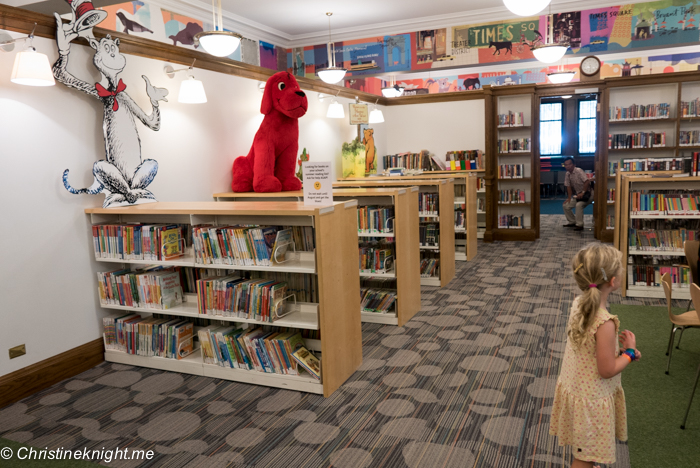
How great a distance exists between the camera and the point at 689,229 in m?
5.05

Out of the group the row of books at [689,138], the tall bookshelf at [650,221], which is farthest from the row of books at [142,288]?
the row of books at [689,138]

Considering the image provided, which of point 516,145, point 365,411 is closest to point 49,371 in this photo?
point 365,411

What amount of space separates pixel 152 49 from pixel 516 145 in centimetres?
636

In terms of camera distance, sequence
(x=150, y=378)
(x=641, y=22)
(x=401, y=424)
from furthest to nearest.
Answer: (x=641, y=22) → (x=150, y=378) → (x=401, y=424)

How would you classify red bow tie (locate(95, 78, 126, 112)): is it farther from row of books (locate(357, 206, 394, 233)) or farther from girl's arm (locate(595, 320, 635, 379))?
girl's arm (locate(595, 320, 635, 379))

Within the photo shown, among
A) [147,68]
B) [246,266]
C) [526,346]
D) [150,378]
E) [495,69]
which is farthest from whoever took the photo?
→ [495,69]

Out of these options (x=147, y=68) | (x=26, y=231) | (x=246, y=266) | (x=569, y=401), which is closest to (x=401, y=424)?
(x=569, y=401)

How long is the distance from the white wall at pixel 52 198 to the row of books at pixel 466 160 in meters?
5.69

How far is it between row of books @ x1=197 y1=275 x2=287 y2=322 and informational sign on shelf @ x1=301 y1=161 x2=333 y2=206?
62cm

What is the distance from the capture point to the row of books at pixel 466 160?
9266mm

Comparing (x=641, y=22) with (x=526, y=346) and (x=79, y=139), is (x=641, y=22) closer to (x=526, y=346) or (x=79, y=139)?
(x=526, y=346)

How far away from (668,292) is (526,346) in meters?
1.25

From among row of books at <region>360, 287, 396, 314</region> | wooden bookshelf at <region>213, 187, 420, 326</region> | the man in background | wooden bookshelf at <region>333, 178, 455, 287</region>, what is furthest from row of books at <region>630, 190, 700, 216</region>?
the man in background

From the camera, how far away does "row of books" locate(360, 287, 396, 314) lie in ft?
15.8
